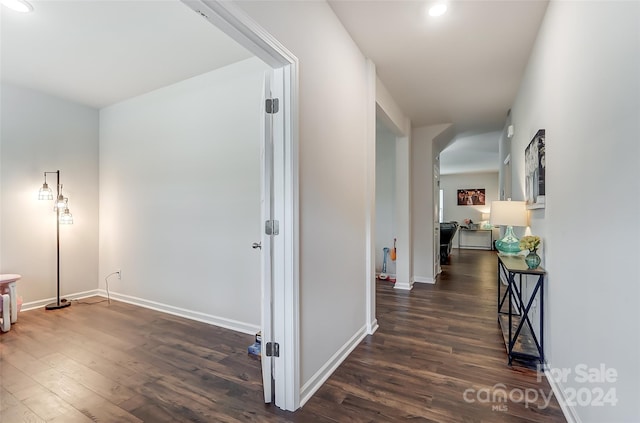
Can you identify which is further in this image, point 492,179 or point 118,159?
point 492,179

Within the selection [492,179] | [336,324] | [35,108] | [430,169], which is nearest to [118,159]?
[35,108]

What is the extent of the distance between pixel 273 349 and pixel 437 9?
2.60 meters

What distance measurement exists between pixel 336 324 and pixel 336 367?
0.30m

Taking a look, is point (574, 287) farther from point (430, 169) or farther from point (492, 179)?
point (492, 179)

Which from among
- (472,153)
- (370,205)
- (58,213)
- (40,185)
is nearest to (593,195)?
(370,205)

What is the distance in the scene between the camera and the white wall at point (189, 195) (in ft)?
9.46

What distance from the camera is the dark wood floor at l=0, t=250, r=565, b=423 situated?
1668 mm

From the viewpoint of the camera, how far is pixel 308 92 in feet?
6.14

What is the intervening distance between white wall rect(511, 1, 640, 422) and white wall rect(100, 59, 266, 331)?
231 centimetres

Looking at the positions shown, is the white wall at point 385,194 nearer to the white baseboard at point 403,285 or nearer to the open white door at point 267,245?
the white baseboard at point 403,285

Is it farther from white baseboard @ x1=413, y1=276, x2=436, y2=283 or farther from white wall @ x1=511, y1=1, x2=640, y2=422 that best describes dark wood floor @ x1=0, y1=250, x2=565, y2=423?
white baseboard @ x1=413, y1=276, x2=436, y2=283

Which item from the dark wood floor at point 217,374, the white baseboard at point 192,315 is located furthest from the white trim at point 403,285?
the white baseboard at point 192,315

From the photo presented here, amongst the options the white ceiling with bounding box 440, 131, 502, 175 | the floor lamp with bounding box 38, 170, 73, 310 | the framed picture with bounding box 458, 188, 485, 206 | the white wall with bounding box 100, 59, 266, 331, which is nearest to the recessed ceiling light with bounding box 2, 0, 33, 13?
the white wall with bounding box 100, 59, 266, 331

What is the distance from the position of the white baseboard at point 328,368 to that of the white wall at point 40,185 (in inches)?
151
